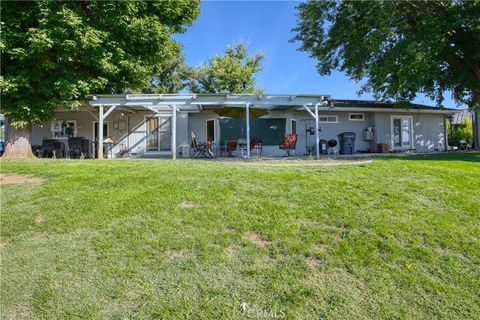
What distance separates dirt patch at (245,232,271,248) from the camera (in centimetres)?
354

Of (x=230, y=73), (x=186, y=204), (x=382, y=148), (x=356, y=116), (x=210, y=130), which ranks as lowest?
(x=186, y=204)

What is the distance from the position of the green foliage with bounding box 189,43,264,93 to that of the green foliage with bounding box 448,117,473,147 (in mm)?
15048

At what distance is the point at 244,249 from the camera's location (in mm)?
3453

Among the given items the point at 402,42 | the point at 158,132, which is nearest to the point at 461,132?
the point at 402,42

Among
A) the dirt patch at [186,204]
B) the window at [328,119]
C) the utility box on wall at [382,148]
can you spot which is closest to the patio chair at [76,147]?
the dirt patch at [186,204]

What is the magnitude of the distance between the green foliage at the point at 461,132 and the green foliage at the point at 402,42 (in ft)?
22.3

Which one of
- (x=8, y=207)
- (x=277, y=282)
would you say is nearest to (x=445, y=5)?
(x=277, y=282)

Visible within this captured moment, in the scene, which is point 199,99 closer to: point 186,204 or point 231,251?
point 186,204

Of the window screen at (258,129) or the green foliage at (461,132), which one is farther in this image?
the green foliage at (461,132)

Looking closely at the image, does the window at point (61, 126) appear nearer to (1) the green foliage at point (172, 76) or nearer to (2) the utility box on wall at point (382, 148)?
(1) the green foliage at point (172, 76)

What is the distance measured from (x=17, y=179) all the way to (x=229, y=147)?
841 centimetres

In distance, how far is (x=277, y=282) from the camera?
9.70ft

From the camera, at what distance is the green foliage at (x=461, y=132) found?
2214cm

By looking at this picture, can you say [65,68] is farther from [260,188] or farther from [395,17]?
[395,17]
